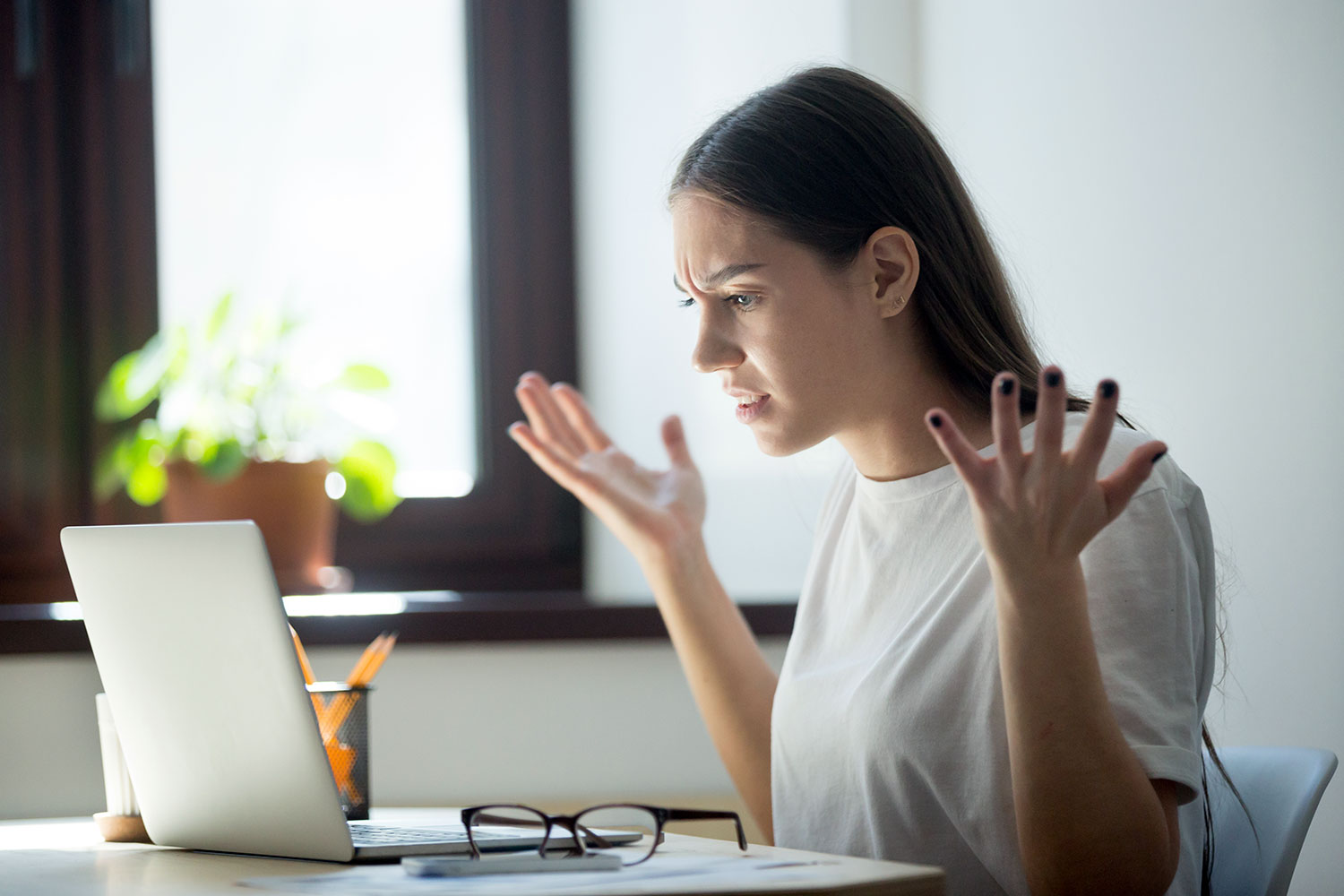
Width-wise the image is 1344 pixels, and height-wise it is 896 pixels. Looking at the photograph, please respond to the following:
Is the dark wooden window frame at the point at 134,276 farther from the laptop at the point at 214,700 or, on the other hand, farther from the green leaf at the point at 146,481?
the laptop at the point at 214,700

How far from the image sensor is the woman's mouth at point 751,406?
127cm

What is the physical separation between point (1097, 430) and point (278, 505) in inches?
57.6

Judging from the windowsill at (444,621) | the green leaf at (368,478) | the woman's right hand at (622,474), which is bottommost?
the windowsill at (444,621)

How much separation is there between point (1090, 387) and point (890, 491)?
0.47 m

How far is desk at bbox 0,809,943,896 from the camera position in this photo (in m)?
0.75

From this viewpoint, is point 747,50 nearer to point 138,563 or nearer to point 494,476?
point 494,476

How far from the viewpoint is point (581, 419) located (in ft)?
4.64

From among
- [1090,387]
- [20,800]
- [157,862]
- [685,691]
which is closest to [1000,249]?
[1090,387]

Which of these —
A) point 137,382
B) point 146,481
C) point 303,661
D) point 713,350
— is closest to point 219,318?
point 137,382

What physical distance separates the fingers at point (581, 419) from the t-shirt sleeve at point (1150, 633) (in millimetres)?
534

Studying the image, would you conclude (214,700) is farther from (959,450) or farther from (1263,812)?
(1263,812)

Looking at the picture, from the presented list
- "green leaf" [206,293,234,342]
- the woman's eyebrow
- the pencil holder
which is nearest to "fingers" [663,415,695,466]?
the woman's eyebrow

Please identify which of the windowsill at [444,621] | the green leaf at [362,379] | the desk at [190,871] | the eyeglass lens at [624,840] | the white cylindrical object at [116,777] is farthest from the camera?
the green leaf at [362,379]

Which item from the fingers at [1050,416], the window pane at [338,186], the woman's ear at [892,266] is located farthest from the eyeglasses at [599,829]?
the window pane at [338,186]
